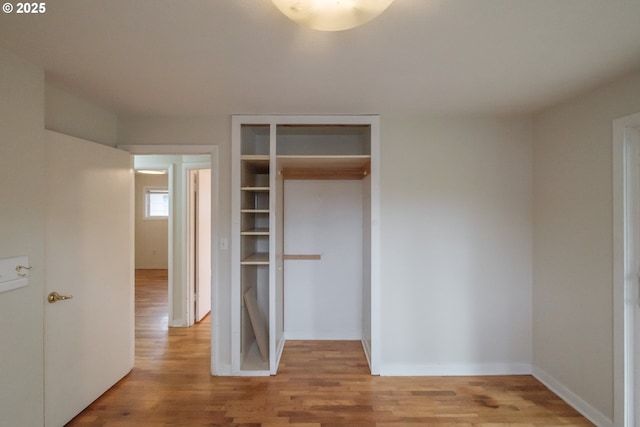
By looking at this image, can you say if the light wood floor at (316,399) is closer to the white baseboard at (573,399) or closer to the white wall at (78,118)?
the white baseboard at (573,399)

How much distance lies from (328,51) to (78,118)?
2066 mm

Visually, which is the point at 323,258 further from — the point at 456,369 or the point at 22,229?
the point at 22,229

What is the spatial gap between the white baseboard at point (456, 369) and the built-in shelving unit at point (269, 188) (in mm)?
320

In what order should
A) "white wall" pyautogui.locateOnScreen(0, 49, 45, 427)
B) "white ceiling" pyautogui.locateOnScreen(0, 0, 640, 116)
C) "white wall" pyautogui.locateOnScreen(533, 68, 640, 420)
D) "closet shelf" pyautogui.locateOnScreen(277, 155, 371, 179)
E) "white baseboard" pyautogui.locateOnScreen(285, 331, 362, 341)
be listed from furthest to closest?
"white baseboard" pyautogui.locateOnScreen(285, 331, 362, 341) < "closet shelf" pyautogui.locateOnScreen(277, 155, 371, 179) < "white wall" pyautogui.locateOnScreen(533, 68, 640, 420) < "white wall" pyautogui.locateOnScreen(0, 49, 45, 427) < "white ceiling" pyautogui.locateOnScreen(0, 0, 640, 116)

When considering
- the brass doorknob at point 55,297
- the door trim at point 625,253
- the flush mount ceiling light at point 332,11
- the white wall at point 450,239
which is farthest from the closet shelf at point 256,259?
the door trim at point 625,253

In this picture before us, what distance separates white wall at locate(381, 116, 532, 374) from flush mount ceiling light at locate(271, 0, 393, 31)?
1.69m

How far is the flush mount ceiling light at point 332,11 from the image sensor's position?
1.06 meters

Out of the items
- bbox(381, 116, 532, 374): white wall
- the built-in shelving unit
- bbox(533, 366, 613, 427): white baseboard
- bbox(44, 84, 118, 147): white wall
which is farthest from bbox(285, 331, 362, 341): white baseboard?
bbox(44, 84, 118, 147): white wall

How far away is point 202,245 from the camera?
13.7 feet

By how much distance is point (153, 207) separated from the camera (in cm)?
814

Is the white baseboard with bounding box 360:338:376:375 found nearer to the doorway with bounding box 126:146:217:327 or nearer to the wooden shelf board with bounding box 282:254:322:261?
the wooden shelf board with bounding box 282:254:322:261

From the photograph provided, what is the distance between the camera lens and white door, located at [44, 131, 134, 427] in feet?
6.47

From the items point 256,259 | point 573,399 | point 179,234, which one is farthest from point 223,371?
point 573,399

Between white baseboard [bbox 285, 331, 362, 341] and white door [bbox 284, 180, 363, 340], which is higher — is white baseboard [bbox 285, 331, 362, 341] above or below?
below
